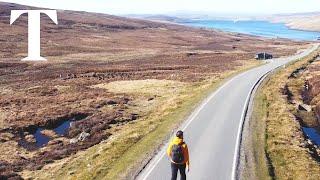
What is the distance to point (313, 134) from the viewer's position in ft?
122

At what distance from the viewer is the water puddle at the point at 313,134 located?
3509 centimetres

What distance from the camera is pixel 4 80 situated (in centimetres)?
6806

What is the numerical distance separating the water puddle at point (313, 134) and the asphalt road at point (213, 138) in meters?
4.91

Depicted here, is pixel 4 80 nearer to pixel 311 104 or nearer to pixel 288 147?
pixel 311 104

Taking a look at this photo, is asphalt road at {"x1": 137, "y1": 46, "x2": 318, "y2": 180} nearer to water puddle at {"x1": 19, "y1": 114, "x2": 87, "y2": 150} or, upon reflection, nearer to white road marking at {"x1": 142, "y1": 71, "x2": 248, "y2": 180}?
white road marking at {"x1": 142, "y1": 71, "x2": 248, "y2": 180}

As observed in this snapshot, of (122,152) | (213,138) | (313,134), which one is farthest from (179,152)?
(313,134)

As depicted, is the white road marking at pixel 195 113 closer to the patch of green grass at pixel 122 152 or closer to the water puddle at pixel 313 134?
the patch of green grass at pixel 122 152

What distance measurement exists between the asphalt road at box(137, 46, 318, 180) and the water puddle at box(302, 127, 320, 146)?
4914 mm

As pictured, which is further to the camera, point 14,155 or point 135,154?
point 14,155

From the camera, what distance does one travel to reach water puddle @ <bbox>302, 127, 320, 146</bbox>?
115ft

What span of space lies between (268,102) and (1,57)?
67272 millimetres

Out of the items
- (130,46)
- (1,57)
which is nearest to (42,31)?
(130,46)

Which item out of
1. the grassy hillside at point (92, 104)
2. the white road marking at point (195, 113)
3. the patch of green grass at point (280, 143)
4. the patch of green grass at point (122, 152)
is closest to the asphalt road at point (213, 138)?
the white road marking at point (195, 113)

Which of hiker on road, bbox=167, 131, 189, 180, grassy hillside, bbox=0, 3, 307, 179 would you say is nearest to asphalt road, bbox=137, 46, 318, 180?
grassy hillside, bbox=0, 3, 307, 179
